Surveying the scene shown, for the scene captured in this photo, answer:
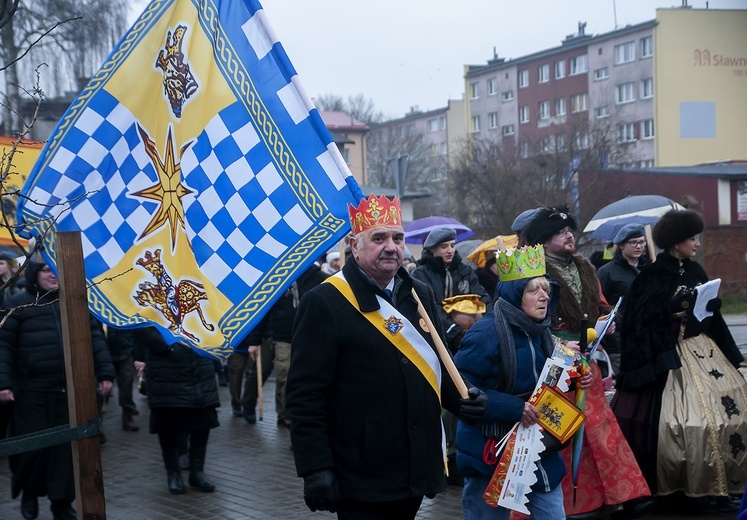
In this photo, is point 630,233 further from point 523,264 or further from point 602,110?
point 602,110

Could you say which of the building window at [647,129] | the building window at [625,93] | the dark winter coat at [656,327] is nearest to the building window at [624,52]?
the building window at [625,93]

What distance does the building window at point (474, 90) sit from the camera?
8556 centimetres

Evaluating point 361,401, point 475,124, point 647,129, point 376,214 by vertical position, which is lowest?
point 361,401

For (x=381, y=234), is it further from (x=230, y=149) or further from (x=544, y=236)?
(x=544, y=236)

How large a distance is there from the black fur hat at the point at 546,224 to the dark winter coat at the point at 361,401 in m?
2.66

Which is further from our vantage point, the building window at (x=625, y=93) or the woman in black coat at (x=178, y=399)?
the building window at (x=625, y=93)

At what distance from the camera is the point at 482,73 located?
8438 cm

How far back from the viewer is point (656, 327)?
7141 millimetres

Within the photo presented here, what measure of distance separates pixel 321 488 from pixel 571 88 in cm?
7282

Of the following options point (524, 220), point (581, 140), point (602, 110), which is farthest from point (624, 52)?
point (524, 220)

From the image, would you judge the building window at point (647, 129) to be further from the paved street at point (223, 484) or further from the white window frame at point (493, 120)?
the paved street at point (223, 484)

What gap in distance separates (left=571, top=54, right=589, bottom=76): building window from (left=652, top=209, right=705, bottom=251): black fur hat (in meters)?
68.6

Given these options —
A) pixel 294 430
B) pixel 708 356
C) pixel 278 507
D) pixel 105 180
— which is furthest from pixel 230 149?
pixel 708 356

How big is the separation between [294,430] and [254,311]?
1024mm
